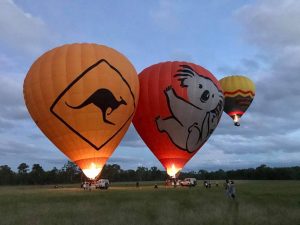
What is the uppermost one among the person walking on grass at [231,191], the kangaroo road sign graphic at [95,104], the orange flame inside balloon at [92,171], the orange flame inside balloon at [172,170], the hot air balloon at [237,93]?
the hot air balloon at [237,93]

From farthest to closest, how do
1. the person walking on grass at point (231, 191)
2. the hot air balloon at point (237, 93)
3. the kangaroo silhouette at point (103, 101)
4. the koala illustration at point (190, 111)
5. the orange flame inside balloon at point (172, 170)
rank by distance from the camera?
the hot air balloon at point (237, 93) < the orange flame inside balloon at point (172, 170) < the koala illustration at point (190, 111) < the kangaroo silhouette at point (103, 101) < the person walking on grass at point (231, 191)

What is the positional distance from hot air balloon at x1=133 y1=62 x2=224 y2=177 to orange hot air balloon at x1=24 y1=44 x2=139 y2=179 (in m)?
4.02

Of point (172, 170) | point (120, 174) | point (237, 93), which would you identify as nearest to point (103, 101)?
point (172, 170)

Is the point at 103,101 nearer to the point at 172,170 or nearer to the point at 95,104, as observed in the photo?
the point at 95,104

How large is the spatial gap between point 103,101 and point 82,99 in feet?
4.78

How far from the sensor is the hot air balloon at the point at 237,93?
47219 mm

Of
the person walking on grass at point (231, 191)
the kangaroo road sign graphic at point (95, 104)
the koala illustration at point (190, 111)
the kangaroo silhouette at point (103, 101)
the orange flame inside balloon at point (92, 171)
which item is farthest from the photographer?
the koala illustration at point (190, 111)

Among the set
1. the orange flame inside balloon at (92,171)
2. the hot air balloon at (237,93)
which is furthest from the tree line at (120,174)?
the orange flame inside balloon at (92,171)

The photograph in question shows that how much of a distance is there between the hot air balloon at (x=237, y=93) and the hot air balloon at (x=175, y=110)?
9.73 meters

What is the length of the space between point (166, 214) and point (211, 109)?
2150 cm

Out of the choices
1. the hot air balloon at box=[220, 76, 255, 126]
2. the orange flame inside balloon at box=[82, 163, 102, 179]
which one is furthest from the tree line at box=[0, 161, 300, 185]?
the orange flame inside balloon at box=[82, 163, 102, 179]

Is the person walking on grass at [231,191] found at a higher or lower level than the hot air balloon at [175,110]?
lower

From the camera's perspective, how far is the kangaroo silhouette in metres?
29.8

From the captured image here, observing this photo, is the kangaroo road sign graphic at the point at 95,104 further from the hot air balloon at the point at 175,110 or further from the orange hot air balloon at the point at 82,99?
the hot air balloon at the point at 175,110
